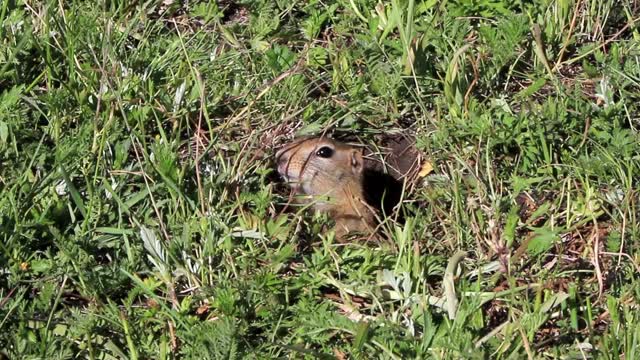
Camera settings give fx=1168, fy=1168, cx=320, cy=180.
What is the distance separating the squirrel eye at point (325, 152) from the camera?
5.15m

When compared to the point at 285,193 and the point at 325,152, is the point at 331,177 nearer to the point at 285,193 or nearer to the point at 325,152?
the point at 325,152

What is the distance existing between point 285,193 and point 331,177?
10.5 inches

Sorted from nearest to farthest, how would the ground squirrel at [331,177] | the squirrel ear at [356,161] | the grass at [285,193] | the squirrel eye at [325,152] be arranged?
the grass at [285,193], the ground squirrel at [331,177], the squirrel eye at [325,152], the squirrel ear at [356,161]

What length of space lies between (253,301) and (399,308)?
51cm

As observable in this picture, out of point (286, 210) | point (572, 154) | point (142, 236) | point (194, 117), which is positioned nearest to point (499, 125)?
point (572, 154)

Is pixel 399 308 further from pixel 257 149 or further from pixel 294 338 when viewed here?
pixel 257 149

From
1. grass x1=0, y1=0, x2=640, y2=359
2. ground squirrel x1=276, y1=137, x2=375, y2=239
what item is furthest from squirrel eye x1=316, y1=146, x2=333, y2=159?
grass x1=0, y1=0, x2=640, y2=359

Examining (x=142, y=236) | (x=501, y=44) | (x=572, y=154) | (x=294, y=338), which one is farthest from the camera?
(x=501, y=44)

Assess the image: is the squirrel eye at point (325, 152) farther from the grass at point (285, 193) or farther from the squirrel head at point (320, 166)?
the grass at point (285, 193)

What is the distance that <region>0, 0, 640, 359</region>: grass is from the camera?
3992 millimetres

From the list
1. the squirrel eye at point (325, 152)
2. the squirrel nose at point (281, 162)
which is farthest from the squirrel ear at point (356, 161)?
the squirrel nose at point (281, 162)

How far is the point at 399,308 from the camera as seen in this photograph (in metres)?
4.04

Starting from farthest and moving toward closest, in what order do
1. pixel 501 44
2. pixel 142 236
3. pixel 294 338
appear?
1. pixel 501 44
2. pixel 142 236
3. pixel 294 338

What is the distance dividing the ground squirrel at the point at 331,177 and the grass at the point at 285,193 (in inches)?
3.7
